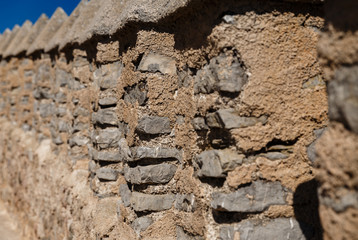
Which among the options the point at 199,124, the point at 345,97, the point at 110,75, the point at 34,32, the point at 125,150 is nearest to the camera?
the point at 345,97

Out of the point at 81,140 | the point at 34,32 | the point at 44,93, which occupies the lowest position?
the point at 81,140

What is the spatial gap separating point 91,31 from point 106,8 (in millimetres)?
229

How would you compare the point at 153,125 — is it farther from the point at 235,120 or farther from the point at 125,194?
the point at 235,120

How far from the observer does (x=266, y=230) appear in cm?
197

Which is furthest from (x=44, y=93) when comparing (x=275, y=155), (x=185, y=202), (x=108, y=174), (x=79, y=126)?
(x=275, y=155)

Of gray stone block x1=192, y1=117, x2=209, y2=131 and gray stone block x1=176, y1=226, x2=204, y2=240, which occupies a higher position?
gray stone block x1=192, y1=117, x2=209, y2=131

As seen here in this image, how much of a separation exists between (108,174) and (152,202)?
0.74 metres

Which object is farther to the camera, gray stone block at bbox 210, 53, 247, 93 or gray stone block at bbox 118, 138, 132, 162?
gray stone block at bbox 118, 138, 132, 162

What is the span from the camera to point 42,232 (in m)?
4.98

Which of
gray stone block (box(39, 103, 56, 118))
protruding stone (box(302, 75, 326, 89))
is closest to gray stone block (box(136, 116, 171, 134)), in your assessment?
protruding stone (box(302, 75, 326, 89))

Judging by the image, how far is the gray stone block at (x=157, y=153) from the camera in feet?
8.59

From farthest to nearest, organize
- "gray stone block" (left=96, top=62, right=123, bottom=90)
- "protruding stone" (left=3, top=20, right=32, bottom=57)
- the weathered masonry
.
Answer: "protruding stone" (left=3, top=20, right=32, bottom=57)
"gray stone block" (left=96, top=62, right=123, bottom=90)
the weathered masonry

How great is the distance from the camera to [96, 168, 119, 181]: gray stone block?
10.7 ft

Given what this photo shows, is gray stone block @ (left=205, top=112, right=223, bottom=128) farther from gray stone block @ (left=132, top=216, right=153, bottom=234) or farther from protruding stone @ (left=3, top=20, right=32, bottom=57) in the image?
protruding stone @ (left=3, top=20, right=32, bottom=57)
